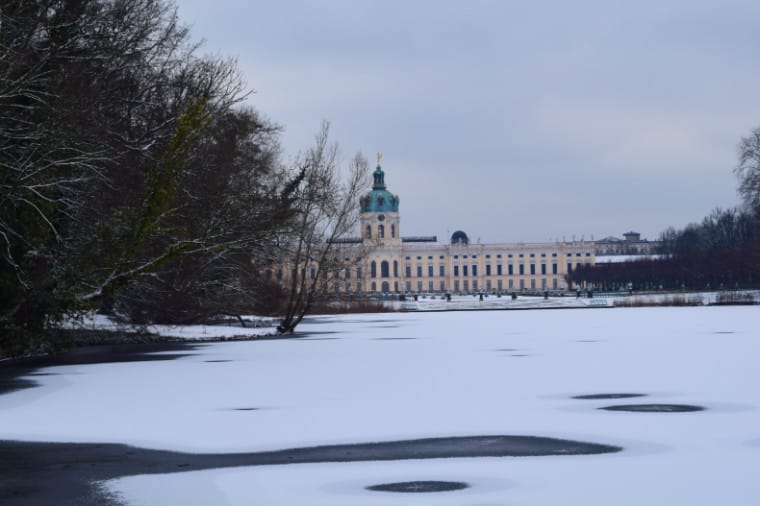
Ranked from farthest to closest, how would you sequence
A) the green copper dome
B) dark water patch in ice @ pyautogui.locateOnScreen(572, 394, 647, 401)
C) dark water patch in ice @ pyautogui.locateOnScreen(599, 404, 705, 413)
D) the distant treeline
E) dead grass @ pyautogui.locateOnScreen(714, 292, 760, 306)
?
the green copper dome
the distant treeline
dead grass @ pyautogui.locateOnScreen(714, 292, 760, 306)
dark water patch in ice @ pyautogui.locateOnScreen(572, 394, 647, 401)
dark water patch in ice @ pyautogui.locateOnScreen(599, 404, 705, 413)

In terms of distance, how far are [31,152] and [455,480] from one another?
13224 mm

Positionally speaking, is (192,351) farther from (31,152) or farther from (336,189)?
(336,189)

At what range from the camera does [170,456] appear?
996 cm

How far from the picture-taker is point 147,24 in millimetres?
26016

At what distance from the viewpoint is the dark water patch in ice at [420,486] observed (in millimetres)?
8211

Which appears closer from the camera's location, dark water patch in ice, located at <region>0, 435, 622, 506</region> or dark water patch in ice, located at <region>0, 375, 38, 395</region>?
dark water patch in ice, located at <region>0, 435, 622, 506</region>

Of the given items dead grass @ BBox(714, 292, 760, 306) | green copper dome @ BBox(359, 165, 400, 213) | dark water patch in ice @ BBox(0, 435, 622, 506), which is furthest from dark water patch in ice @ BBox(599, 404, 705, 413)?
green copper dome @ BBox(359, 165, 400, 213)

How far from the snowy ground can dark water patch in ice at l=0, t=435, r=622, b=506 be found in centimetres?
28

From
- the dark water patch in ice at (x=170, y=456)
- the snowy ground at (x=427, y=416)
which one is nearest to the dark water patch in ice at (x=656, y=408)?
the snowy ground at (x=427, y=416)

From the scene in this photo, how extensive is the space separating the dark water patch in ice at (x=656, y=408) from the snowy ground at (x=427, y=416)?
0.22 metres

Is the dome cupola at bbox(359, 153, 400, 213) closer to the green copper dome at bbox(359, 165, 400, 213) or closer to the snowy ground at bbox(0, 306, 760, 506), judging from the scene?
the green copper dome at bbox(359, 165, 400, 213)

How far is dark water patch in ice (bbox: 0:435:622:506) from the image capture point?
8.89 m

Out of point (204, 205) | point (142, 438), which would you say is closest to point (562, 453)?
point (142, 438)

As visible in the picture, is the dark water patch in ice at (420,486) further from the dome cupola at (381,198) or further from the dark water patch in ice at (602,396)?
the dome cupola at (381,198)
